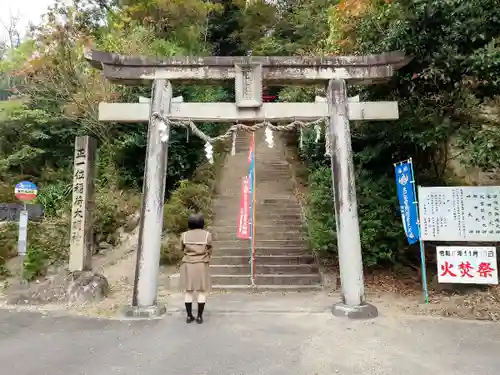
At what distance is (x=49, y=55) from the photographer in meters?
13.0

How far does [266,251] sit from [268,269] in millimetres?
817

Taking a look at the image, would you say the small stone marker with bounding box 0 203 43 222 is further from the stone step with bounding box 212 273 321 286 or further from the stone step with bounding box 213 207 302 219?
the stone step with bounding box 212 273 321 286

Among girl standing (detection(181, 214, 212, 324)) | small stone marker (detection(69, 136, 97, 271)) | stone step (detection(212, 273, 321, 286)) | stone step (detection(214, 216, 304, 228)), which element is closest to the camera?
girl standing (detection(181, 214, 212, 324))

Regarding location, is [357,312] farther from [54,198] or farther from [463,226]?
[54,198]

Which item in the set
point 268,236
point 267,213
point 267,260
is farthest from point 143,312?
point 267,213

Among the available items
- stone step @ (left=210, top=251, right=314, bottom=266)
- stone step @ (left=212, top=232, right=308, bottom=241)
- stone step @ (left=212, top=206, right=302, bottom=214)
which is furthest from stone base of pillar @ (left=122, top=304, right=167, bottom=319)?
stone step @ (left=212, top=206, right=302, bottom=214)

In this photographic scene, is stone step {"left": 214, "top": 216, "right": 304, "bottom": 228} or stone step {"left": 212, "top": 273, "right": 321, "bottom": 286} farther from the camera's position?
stone step {"left": 214, "top": 216, "right": 304, "bottom": 228}

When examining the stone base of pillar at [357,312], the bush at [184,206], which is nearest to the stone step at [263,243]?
the bush at [184,206]

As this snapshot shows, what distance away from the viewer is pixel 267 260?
9875mm

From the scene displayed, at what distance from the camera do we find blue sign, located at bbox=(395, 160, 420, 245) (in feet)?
24.2

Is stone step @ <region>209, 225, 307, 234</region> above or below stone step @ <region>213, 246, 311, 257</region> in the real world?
above

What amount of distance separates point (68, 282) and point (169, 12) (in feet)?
42.8

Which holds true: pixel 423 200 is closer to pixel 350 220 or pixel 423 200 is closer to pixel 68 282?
pixel 350 220

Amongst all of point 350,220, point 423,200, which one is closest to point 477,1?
point 423,200
